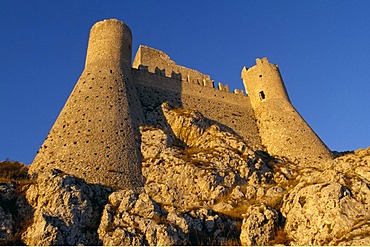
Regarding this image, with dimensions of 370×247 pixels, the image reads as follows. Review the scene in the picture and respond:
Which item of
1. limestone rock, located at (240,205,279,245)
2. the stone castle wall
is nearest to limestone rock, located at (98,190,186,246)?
limestone rock, located at (240,205,279,245)

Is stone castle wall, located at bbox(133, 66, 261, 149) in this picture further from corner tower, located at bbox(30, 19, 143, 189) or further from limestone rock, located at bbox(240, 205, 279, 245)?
limestone rock, located at bbox(240, 205, 279, 245)

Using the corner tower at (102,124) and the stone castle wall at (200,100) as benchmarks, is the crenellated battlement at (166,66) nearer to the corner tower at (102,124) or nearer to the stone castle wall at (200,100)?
the stone castle wall at (200,100)

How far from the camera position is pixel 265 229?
56.1 feet

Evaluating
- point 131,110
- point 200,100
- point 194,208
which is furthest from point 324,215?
point 200,100

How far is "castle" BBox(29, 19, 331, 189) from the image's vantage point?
2302 centimetres

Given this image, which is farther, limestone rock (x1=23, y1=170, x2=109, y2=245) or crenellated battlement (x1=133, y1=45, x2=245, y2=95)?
crenellated battlement (x1=133, y1=45, x2=245, y2=95)

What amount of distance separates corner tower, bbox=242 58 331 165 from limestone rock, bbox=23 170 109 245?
1624cm

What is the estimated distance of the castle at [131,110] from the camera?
75.5 ft

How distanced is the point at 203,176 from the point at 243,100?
1659 cm

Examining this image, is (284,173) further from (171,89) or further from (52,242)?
(52,242)

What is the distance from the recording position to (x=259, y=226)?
17.1 meters

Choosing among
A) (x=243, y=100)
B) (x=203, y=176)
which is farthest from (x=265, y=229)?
(x=243, y=100)

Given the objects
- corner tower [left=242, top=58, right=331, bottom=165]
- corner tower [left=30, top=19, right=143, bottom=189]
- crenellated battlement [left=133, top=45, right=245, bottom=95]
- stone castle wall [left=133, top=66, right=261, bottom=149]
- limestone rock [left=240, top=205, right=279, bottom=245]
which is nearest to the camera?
limestone rock [left=240, top=205, right=279, bottom=245]

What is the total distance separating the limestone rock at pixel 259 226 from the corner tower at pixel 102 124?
7377 mm
